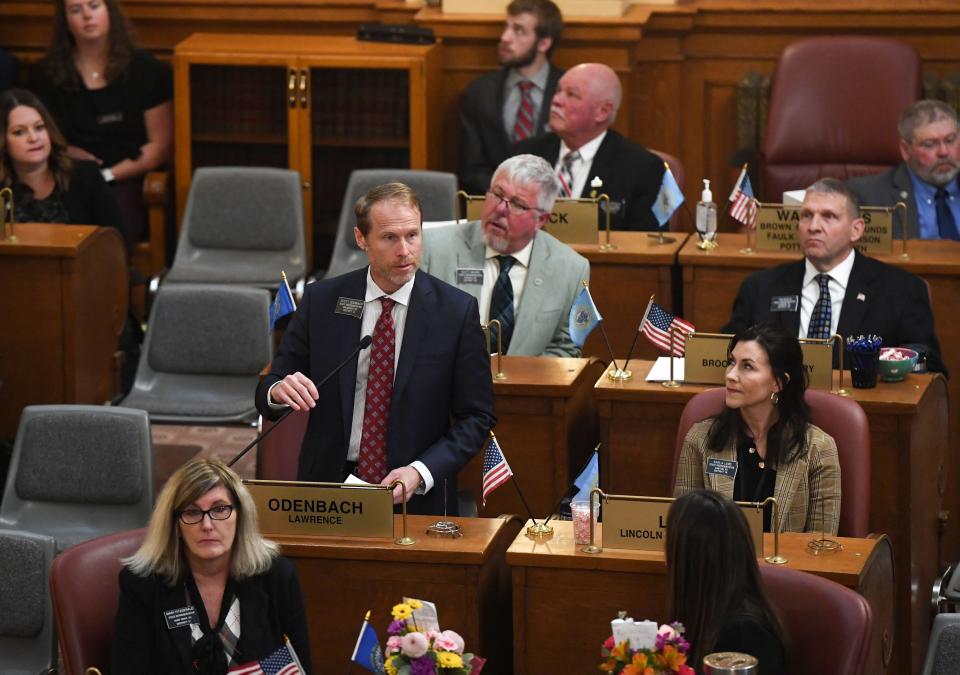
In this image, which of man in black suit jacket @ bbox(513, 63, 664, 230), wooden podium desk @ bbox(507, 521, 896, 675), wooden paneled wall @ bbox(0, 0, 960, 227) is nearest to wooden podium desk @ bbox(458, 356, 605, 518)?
wooden podium desk @ bbox(507, 521, 896, 675)

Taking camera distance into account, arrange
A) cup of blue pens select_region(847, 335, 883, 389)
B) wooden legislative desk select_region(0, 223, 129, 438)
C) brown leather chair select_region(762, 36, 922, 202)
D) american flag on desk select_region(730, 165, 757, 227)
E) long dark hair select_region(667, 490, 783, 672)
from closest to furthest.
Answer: long dark hair select_region(667, 490, 783, 672), cup of blue pens select_region(847, 335, 883, 389), american flag on desk select_region(730, 165, 757, 227), wooden legislative desk select_region(0, 223, 129, 438), brown leather chair select_region(762, 36, 922, 202)

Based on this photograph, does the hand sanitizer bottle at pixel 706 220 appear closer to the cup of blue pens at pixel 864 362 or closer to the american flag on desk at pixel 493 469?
the cup of blue pens at pixel 864 362

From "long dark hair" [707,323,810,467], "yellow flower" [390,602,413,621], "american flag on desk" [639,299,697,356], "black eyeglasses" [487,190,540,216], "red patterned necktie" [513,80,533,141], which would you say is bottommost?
"yellow flower" [390,602,413,621]

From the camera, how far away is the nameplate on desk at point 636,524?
393 centimetres

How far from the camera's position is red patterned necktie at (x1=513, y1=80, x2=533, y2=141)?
25.6 ft

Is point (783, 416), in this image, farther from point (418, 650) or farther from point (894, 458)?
point (418, 650)

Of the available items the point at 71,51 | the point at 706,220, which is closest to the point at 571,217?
the point at 706,220

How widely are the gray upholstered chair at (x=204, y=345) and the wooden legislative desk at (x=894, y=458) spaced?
167 cm

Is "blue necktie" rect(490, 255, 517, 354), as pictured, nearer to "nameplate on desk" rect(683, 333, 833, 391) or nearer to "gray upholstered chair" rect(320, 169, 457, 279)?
"nameplate on desk" rect(683, 333, 833, 391)

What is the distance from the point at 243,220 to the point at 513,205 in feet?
7.27

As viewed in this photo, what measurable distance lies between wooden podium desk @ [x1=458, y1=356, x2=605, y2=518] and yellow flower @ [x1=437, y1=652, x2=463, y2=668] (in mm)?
1903

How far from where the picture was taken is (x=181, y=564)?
3.75m

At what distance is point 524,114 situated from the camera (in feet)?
25.7

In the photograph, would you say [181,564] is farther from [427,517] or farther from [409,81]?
[409,81]
